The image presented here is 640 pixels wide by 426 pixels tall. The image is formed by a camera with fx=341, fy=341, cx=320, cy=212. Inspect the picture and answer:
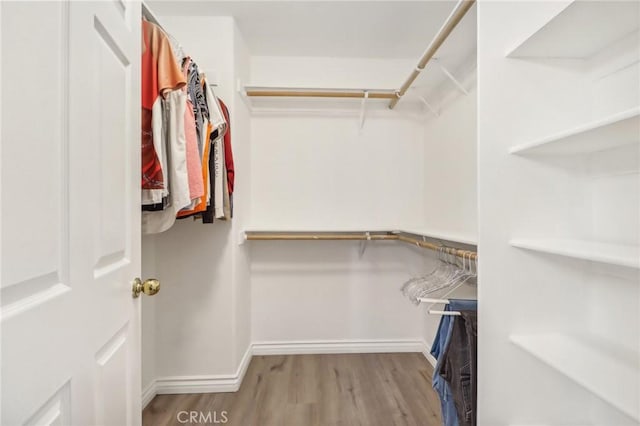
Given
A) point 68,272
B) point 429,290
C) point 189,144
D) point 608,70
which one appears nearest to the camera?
point 68,272

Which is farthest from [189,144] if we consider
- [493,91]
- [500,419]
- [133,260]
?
[500,419]

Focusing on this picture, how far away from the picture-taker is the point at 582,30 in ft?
3.22

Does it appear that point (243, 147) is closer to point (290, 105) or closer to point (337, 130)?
point (290, 105)

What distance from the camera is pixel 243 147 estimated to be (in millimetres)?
2414

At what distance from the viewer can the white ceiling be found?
2.02 meters

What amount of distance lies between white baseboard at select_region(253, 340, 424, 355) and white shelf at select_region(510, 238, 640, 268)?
5.93ft

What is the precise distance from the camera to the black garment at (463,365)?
1277mm

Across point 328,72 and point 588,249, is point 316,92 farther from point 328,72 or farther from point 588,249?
point 588,249

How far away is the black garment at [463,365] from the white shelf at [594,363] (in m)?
0.16

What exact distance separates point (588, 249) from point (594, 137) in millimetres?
304

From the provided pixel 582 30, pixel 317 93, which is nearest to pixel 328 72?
pixel 317 93

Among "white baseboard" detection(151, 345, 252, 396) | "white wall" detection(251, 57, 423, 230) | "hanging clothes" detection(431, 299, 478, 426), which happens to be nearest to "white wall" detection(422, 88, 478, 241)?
"white wall" detection(251, 57, 423, 230)

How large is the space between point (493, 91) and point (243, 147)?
1684 millimetres

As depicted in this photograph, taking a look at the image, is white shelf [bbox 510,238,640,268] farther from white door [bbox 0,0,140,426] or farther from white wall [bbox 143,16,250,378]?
white wall [bbox 143,16,250,378]
